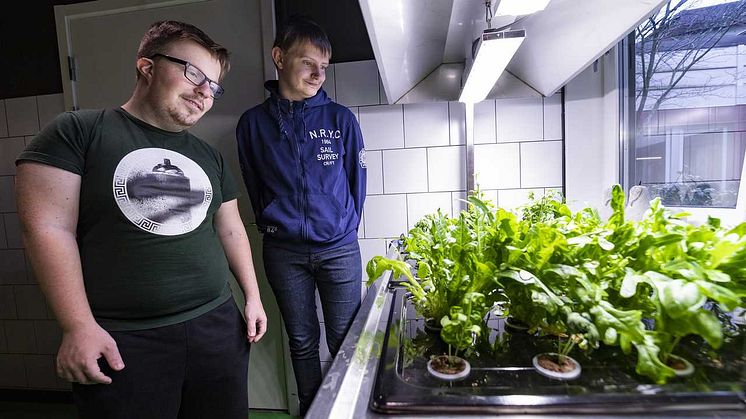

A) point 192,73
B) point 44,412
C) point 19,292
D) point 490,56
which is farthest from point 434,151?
point 44,412

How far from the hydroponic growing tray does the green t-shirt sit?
1.87 ft

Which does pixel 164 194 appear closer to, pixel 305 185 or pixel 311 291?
pixel 305 185

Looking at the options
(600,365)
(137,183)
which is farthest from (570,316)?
(137,183)

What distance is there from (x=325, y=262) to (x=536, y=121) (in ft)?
3.32

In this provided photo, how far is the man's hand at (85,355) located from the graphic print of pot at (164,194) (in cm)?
26

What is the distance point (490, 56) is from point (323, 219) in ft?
2.45

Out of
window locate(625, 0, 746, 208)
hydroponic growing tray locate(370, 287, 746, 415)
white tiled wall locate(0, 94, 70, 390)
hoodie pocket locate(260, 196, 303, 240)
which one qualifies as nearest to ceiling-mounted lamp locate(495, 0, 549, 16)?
hydroponic growing tray locate(370, 287, 746, 415)

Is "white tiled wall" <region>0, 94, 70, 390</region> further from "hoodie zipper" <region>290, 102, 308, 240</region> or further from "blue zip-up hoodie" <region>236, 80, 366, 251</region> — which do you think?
"hoodie zipper" <region>290, 102, 308, 240</region>

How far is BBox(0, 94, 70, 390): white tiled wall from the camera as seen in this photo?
172 cm

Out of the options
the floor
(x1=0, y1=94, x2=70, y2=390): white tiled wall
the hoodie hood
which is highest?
the hoodie hood

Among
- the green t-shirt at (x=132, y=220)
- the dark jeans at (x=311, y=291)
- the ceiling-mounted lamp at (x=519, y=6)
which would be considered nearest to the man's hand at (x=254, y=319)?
the green t-shirt at (x=132, y=220)

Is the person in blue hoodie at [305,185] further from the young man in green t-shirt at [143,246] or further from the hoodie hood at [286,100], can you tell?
the young man in green t-shirt at [143,246]

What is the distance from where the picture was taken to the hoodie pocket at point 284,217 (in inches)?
48.8

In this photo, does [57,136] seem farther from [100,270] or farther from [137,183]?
[100,270]
